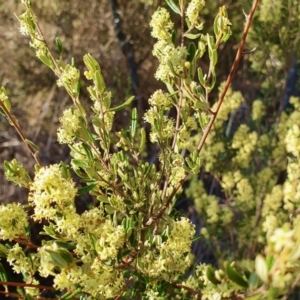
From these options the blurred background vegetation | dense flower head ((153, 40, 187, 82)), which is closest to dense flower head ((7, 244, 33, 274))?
dense flower head ((153, 40, 187, 82))

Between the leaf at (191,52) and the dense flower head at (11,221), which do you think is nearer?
the dense flower head at (11,221)

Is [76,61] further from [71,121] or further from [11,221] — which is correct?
[11,221]

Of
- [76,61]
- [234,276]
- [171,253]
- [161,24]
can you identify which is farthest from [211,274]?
[76,61]

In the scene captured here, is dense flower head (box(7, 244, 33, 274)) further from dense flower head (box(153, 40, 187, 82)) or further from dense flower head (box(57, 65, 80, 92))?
dense flower head (box(153, 40, 187, 82))

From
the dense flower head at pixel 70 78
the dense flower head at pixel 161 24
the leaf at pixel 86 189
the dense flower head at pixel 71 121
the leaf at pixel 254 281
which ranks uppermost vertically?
the dense flower head at pixel 161 24

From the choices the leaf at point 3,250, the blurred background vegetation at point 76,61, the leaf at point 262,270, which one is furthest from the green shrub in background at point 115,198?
the blurred background vegetation at point 76,61

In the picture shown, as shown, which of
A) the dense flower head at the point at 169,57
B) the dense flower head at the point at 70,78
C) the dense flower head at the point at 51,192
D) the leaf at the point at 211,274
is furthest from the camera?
the dense flower head at the point at 70,78

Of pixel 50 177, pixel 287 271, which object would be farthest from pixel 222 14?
pixel 287 271

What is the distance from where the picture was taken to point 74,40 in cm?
418

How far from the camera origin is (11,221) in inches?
44.7

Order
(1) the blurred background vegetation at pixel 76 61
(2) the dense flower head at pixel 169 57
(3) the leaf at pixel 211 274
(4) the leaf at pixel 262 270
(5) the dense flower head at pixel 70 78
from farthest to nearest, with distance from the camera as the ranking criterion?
(1) the blurred background vegetation at pixel 76 61
(5) the dense flower head at pixel 70 78
(2) the dense flower head at pixel 169 57
(3) the leaf at pixel 211 274
(4) the leaf at pixel 262 270

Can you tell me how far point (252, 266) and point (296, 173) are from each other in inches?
25.2

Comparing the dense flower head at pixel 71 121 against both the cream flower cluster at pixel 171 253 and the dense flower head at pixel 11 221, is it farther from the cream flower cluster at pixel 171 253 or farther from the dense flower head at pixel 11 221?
the cream flower cluster at pixel 171 253

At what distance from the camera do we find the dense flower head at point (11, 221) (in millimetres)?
1115
